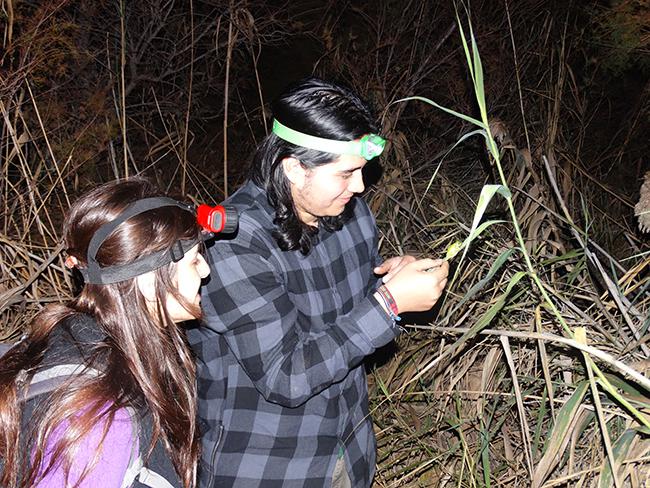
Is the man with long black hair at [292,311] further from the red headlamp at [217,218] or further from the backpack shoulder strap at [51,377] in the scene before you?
the backpack shoulder strap at [51,377]

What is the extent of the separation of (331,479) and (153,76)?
358 centimetres

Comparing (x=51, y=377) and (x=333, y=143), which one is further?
(x=333, y=143)

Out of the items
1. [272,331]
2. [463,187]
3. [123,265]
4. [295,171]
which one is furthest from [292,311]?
[463,187]

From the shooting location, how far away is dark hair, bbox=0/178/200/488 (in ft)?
3.54

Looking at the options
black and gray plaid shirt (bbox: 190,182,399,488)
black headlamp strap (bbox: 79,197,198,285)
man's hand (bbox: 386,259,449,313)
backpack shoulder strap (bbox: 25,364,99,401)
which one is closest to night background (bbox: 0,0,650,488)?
man's hand (bbox: 386,259,449,313)

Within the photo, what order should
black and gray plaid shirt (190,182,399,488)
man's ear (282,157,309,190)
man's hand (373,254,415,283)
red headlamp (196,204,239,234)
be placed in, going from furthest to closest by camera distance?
man's hand (373,254,415,283), man's ear (282,157,309,190), black and gray plaid shirt (190,182,399,488), red headlamp (196,204,239,234)

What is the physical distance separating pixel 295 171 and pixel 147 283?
1.66 feet

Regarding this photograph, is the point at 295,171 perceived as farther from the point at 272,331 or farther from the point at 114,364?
the point at 114,364

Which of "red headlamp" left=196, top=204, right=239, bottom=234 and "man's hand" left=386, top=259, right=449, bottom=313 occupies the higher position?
"red headlamp" left=196, top=204, right=239, bottom=234

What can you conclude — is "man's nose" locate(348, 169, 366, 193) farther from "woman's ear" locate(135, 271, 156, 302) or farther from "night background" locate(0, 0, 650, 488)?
"woman's ear" locate(135, 271, 156, 302)

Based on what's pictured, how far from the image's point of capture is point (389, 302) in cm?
160

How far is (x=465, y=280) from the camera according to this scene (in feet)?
8.25

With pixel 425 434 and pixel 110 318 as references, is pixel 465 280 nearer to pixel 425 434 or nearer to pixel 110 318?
pixel 425 434

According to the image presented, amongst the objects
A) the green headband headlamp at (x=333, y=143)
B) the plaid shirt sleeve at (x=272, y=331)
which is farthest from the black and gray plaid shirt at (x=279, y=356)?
the green headband headlamp at (x=333, y=143)
